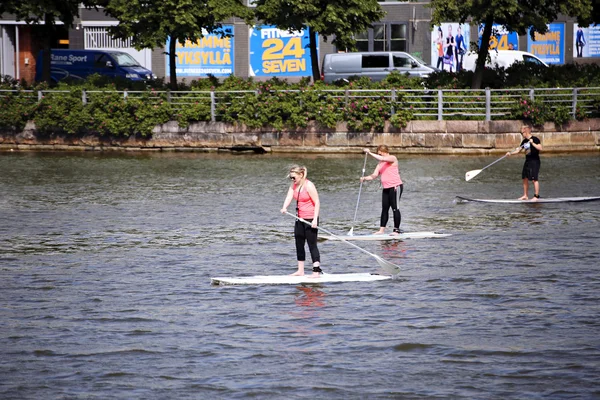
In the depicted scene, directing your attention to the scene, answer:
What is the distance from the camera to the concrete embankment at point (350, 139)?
31844 mm

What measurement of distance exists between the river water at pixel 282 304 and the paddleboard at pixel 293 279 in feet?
0.55

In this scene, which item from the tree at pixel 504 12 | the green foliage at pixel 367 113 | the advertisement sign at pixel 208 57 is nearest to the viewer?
the green foliage at pixel 367 113

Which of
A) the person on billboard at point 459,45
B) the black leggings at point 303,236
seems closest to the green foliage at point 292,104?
the person on billboard at point 459,45

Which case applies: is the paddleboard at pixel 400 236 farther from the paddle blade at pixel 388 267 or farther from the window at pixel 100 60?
the window at pixel 100 60

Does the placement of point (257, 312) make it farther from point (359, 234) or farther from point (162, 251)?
point (359, 234)

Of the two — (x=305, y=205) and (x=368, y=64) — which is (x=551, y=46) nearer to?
(x=368, y=64)

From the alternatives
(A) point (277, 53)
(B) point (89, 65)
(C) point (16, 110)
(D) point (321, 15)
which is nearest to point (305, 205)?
(D) point (321, 15)

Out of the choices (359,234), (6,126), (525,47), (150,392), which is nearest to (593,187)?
(359,234)

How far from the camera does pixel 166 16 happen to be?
34.7m

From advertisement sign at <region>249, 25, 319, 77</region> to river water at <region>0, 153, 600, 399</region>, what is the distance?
1208 inches

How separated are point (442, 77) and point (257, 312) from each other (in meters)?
24.0

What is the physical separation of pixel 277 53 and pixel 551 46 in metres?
13.4

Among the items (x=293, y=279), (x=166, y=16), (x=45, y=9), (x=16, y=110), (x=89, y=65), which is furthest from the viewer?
(x=89, y=65)

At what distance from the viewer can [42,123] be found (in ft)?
115
